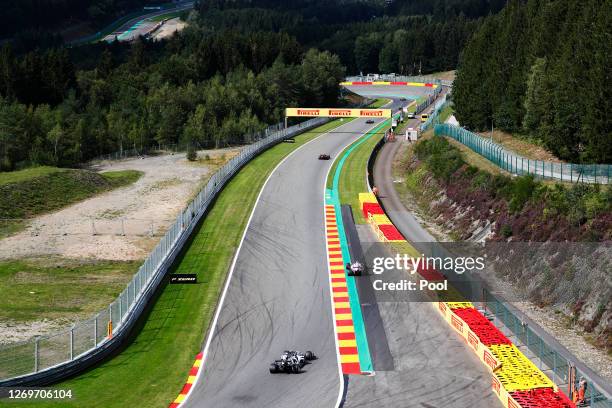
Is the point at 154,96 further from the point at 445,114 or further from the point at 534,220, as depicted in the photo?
the point at 534,220

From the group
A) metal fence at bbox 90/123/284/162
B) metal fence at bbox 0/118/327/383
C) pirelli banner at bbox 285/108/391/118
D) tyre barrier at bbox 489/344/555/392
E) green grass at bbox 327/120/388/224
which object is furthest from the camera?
pirelli banner at bbox 285/108/391/118

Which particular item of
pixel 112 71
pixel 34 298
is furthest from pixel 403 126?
pixel 34 298

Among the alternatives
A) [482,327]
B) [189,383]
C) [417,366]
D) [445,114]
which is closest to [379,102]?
[445,114]

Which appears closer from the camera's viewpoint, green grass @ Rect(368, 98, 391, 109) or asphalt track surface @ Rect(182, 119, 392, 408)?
asphalt track surface @ Rect(182, 119, 392, 408)

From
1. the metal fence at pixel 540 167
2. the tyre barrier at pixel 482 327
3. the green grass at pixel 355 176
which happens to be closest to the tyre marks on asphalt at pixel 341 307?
the tyre barrier at pixel 482 327

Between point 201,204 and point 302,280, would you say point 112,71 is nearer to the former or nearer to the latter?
point 201,204

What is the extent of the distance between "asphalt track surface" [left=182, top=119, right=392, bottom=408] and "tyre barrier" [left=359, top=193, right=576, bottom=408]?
7137 mm

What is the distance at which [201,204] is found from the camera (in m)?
73.6

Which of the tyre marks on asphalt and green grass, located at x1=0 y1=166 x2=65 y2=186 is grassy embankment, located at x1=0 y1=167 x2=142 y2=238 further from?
the tyre marks on asphalt

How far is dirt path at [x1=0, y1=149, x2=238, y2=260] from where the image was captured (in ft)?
204

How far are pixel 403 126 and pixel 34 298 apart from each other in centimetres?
9022

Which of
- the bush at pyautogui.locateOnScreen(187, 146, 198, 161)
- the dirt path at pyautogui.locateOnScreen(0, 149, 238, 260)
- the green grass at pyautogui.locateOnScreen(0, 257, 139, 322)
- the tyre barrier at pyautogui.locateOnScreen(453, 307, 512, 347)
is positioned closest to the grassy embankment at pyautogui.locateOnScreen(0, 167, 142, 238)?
the dirt path at pyautogui.locateOnScreen(0, 149, 238, 260)

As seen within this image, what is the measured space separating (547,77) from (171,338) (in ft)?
158

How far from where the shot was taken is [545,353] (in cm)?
3953
